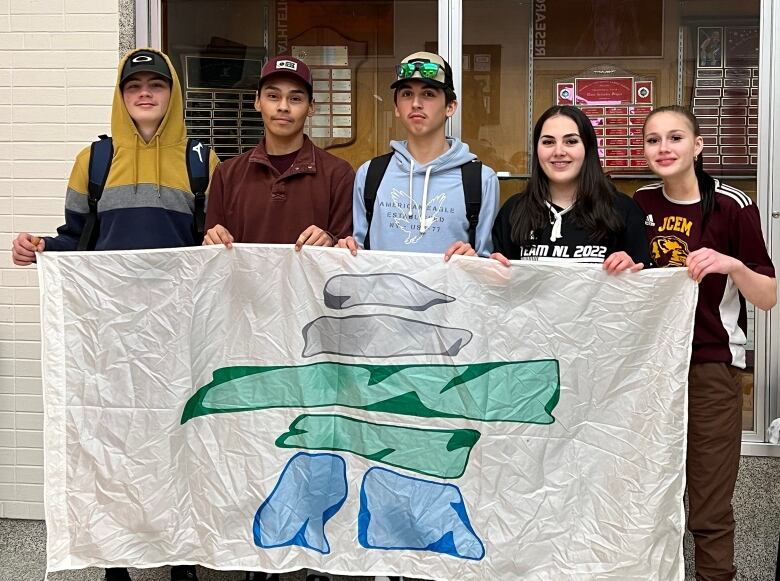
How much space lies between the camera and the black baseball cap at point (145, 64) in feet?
12.1

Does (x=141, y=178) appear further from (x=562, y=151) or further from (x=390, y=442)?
(x=562, y=151)

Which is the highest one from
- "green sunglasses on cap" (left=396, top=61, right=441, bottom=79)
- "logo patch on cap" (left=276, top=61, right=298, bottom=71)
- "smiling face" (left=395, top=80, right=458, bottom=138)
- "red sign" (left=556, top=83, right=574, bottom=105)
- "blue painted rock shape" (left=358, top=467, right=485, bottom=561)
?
"red sign" (left=556, top=83, right=574, bottom=105)

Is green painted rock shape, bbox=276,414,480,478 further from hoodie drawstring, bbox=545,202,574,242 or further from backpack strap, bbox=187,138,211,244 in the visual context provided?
backpack strap, bbox=187,138,211,244

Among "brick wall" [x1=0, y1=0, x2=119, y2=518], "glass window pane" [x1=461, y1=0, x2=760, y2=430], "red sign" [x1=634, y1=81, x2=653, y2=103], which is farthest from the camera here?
"red sign" [x1=634, y1=81, x2=653, y2=103]

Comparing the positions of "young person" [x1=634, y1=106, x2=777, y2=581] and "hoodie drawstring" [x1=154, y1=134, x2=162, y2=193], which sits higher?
"hoodie drawstring" [x1=154, y1=134, x2=162, y2=193]

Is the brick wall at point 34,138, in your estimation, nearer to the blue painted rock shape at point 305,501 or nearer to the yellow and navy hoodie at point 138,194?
the yellow and navy hoodie at point 138,194

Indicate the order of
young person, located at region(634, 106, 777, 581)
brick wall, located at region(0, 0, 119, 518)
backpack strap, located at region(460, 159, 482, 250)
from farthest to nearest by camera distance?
brick wall, located at region(0, 0, 119, 518) → backpack strap, located at region(460, 159, 482, 250) → young person, located at region(634, 106, 777, 581)

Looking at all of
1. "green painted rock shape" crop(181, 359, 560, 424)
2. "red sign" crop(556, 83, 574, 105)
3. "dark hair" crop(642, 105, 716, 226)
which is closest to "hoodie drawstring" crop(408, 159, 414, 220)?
"green painted rock shape" crop(181, 359, 560, 424)

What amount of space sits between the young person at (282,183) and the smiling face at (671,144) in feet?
3.81

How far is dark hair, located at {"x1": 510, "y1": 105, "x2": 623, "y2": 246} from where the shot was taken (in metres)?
3.32

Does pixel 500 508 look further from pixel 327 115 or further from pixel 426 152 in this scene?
pixel 327 115

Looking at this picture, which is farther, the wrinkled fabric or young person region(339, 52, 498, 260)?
young person region(339, 52, 498, 260)

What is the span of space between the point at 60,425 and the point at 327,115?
7.43ft

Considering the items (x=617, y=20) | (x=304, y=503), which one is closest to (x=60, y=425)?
(x=304, y=503)
